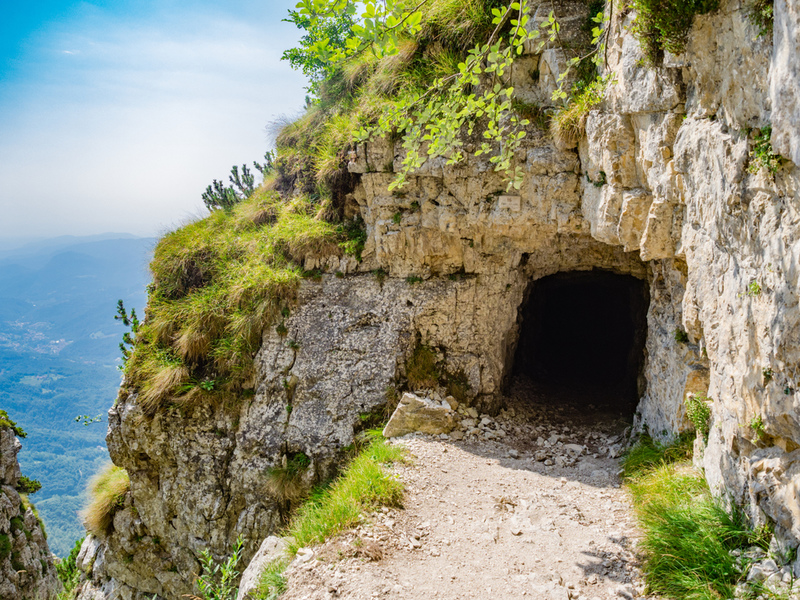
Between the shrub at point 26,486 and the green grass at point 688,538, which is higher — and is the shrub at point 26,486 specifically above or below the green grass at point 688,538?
below

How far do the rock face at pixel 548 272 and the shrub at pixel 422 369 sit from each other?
0.60 ft

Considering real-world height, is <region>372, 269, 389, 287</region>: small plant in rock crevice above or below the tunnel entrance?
above

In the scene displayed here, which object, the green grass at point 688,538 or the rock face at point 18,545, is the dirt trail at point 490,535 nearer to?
the green grass at point 688,538

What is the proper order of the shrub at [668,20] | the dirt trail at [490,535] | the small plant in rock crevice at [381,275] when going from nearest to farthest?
the shrub at [668,20]
the dirt trail at [490,535]
the small plant in rock crevice at [381,275]

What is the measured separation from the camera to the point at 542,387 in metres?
10.1

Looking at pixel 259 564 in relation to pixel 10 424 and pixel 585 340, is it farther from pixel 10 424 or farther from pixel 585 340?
pixel 585 340

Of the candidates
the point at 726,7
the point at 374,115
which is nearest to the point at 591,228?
the point at 726,7

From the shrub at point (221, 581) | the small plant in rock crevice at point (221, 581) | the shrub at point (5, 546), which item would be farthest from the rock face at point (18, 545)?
the shrub at point (221, 581)

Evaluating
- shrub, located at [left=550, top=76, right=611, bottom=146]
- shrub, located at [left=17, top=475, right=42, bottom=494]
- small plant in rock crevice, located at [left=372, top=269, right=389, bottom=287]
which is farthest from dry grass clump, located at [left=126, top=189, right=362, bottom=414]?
shrub, located at [left=17, top=475, right=42, bottom=494]

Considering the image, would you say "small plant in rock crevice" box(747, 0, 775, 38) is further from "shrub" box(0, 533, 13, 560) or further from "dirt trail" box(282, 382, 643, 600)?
"shrub" box(0, 533, 13, 560)

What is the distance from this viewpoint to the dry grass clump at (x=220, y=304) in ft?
26.8

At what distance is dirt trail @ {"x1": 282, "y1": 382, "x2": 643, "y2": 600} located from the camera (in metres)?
3.76

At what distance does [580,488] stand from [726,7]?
16.3 feet

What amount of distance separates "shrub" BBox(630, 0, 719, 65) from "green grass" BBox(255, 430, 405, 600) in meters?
5.22
